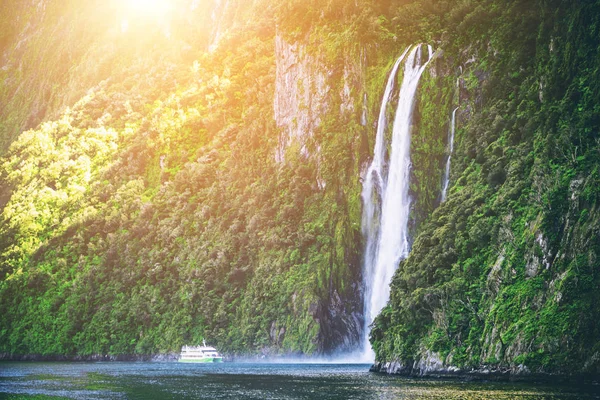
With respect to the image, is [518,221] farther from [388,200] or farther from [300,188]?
[300,188]

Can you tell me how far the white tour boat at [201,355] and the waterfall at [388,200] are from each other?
21.3 m

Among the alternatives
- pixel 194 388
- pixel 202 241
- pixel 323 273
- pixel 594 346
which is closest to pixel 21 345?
pixel 202 241

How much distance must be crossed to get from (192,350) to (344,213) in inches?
1003

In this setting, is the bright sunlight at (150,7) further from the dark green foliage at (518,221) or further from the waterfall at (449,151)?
the dark green foliage at (518,221)

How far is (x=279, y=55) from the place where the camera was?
124 metres

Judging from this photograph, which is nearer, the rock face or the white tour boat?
the white tour boat

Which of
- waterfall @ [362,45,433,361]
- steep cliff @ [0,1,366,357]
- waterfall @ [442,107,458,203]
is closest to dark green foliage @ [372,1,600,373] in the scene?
waterfall @ [442,107,458,203]

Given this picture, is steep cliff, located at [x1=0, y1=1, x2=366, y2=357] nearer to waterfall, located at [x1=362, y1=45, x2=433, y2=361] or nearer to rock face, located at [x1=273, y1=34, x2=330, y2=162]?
rock face, located at [x1=273, y1=34, x2=330, y2=162]

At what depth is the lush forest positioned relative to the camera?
6169 centimetres

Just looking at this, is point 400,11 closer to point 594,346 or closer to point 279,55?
point 279,55

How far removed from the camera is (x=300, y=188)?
4454 inches

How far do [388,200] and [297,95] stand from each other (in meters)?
29.6

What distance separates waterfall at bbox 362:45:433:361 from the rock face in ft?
54.2

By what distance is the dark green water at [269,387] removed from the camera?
4894cm
